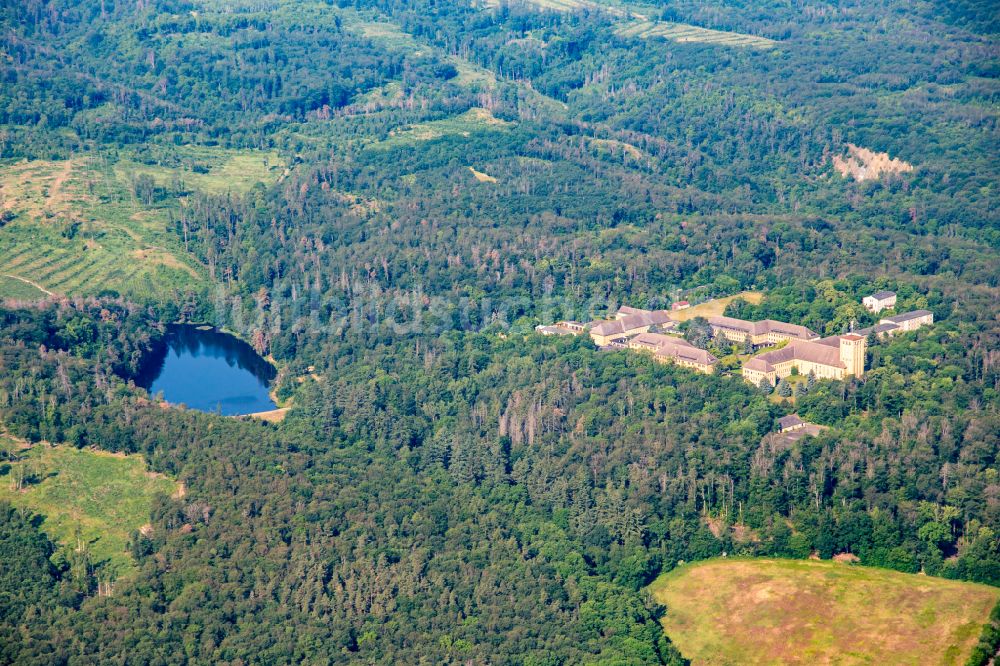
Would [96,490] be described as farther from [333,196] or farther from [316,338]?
[333,196]

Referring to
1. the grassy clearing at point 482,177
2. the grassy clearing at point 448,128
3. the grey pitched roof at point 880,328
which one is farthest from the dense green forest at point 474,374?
the grey pitched roof at point 880,328

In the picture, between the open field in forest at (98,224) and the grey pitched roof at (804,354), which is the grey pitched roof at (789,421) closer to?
the grey pitched roof at (804,354)

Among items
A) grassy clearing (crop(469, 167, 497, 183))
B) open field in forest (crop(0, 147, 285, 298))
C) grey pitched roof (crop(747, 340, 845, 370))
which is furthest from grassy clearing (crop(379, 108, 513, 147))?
grey pitched roof (crop(747, 340, 845, 370))

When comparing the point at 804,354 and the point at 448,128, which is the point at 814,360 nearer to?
the point at 804,354

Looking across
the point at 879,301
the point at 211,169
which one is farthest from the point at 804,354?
the point at 211,169

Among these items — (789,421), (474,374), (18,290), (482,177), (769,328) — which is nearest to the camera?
(789,421)

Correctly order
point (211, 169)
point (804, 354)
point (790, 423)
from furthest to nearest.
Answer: point (211, 169) < point (804, 354) < point (790, 423)
